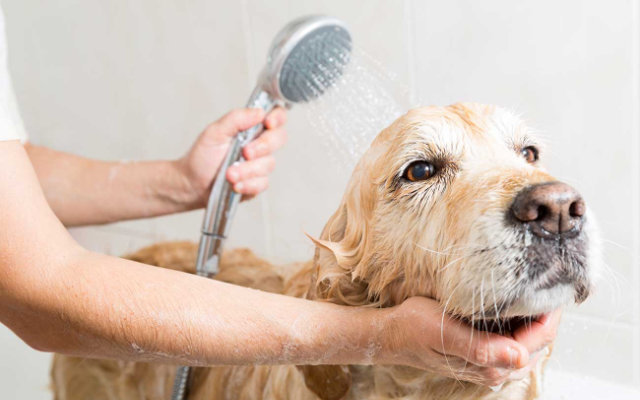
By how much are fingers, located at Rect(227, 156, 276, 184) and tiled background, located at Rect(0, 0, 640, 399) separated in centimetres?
28

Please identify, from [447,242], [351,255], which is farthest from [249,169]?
[447,242]

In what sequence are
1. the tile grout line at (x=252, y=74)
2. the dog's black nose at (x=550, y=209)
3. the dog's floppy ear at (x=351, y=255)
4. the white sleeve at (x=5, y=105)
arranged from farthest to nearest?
the tile grout line at (x=252, y=74)
the dog's floppy ear at (x=351, y=255)
the white sleeve at (x=5, y=105)
the dog's black nose at (x=550, y=209)

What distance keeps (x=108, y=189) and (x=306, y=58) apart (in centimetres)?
59

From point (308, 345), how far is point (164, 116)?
1.52 metres

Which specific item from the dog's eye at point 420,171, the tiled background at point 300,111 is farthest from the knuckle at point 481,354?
the tiled background at point 300,111

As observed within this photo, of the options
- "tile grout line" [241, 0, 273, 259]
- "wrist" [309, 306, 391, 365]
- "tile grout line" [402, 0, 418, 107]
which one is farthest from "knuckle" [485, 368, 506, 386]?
"tile grout line" [241, 0, 273, 259]

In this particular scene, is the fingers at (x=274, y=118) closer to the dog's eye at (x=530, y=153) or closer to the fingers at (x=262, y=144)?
the fingers at (x=262, y=144)

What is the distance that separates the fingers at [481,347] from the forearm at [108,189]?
2.76 ft

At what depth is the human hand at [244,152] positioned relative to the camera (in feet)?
4.90

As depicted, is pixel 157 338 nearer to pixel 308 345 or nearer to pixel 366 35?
pixel 308 345

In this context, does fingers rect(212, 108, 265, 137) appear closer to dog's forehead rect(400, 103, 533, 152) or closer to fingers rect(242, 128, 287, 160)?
fingers rect(242, 128, 287, 160)

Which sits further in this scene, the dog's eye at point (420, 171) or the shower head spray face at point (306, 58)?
the shower head spray face at point (306, 58)

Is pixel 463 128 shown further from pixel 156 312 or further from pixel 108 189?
pixel 108 189

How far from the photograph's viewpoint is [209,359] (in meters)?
1.01
